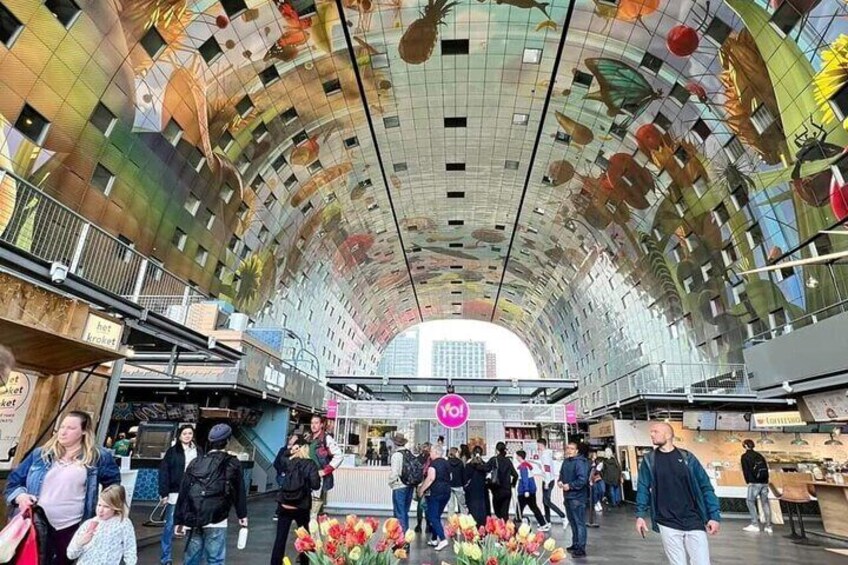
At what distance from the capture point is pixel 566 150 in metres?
19.0

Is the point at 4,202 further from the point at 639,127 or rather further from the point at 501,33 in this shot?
the point at 639,127

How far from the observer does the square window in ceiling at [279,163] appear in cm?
1770

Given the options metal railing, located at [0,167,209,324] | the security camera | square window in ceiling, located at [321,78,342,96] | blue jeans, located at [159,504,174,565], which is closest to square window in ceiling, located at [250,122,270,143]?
square window in ceiling, located at [321,78,342,96]

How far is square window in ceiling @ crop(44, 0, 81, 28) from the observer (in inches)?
388

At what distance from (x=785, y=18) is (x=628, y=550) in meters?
11.6

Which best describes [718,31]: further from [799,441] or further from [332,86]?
[799,441]

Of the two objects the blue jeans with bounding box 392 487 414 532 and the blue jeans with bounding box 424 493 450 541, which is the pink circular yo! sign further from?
the blue jeans with bounding box 392 487 414 532

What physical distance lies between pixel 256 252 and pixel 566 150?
12.9 metres

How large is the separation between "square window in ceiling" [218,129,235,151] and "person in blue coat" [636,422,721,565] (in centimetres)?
1493

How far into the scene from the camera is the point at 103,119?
11.9m

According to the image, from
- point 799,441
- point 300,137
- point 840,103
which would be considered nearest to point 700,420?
point 799,441

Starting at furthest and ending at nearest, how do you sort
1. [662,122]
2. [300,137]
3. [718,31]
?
1. [300,137]
2. [662,122]
3. [718,31]

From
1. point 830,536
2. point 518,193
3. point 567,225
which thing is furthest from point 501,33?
point 830,536

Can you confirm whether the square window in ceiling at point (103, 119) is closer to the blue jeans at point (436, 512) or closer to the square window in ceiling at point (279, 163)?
the square window in ceiling at point (279, 163)
